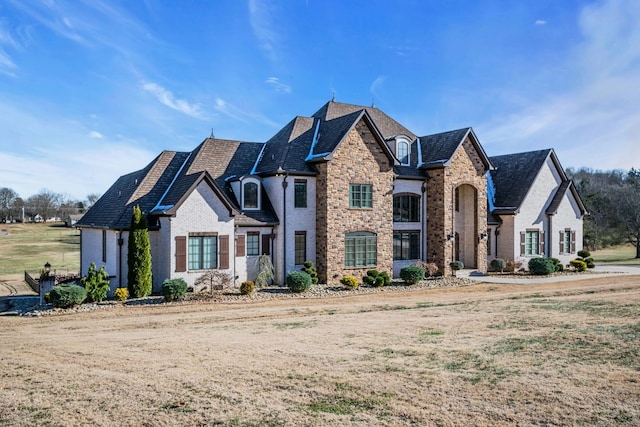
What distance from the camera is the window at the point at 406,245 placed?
31625mm

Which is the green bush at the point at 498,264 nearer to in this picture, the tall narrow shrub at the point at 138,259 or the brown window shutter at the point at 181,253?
the brown window shutter at the point at 181,253

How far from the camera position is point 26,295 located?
27266 millimetres

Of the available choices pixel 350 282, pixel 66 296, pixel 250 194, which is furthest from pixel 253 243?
pixel 66 296

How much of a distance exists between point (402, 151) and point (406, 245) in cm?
593

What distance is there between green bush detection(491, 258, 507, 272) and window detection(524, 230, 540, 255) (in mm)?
3085

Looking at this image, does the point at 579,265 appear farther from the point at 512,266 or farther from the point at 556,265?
the point at 512,266

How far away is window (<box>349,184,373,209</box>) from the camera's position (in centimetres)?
2895

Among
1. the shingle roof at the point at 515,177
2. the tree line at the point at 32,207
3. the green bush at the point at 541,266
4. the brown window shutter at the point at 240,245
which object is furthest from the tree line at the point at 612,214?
the tree line at the point at 32,207

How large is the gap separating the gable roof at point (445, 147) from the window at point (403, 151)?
45.7 inches

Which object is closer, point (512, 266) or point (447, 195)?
point (447, 195)

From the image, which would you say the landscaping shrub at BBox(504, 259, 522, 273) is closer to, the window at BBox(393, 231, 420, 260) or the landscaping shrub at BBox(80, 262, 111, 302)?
the window at BBox(393, 231, 420, 260)

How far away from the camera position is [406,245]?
32.0 meters

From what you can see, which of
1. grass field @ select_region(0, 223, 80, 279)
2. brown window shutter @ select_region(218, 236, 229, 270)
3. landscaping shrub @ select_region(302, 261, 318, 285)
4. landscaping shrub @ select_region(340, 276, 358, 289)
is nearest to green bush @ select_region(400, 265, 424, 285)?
landscaping shrub @ select_region(340, 276, 358, 289)

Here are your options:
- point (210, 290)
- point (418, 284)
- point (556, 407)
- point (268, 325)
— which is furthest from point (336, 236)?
point (556, 407)
